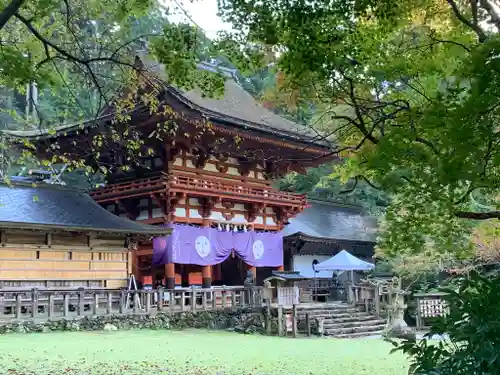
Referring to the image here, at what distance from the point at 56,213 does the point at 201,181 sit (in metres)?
5.22

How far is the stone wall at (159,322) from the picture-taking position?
1475cm

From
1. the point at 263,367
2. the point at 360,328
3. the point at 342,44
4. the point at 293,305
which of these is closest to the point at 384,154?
the point at 342,44

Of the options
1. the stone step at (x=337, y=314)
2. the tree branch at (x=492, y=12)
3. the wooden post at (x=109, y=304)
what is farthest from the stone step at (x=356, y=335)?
the tree branch at (x=492, y=12)

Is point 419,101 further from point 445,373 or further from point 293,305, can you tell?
point 293,305

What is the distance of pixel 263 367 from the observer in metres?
10.2

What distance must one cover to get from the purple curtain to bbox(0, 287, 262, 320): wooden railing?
1595mm

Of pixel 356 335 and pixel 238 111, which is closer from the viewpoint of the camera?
pixel 356 335

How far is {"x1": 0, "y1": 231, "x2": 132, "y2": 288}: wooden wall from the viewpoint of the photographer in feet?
53.0

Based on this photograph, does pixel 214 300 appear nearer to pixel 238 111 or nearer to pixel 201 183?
pixel 201 183

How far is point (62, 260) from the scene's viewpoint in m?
17.2

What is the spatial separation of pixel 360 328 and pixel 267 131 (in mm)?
7368

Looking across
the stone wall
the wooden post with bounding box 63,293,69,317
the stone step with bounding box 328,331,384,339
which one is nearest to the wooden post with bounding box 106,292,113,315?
the stone wall

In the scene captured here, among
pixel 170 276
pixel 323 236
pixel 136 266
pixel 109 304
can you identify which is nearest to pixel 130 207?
pixel 136 266

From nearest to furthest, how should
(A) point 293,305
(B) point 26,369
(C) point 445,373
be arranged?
(C) point 445,373 → (B) point 26,369 → (A) point 293,305
